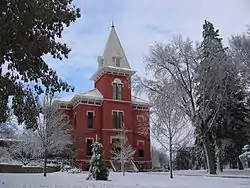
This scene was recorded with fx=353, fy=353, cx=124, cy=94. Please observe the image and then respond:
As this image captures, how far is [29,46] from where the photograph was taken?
1000 centimetres

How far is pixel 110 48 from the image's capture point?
46500mm

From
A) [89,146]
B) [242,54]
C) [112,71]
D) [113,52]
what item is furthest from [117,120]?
[242,54]

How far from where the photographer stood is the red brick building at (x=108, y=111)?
4197 centimetres

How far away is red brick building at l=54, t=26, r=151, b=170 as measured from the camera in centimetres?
4197

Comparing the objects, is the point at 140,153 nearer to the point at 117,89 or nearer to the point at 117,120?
the point at 117,120

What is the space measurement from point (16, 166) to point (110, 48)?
69.0ft

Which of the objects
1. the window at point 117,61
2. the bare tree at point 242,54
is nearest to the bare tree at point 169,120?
the bare tree at point 242,54

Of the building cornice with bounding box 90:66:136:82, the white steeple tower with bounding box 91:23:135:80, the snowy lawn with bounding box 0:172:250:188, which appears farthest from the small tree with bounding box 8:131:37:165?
the white steeple tower with bounding box 91:23:135:80

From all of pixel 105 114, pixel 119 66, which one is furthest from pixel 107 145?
pixel 119 66

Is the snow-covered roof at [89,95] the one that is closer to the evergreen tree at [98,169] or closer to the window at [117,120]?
the window at [117,120]

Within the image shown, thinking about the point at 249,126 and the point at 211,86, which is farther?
the point at 249,126

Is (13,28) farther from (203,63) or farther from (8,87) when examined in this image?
(203,63)

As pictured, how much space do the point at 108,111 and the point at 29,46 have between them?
109 ft

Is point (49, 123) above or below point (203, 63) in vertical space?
below
